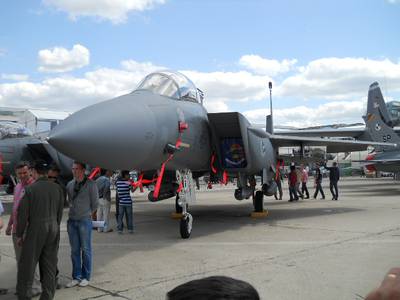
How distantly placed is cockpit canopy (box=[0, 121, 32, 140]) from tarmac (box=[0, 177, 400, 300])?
657 cm

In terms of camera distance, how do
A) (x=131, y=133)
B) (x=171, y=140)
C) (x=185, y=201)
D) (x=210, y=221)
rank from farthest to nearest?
(x=210, y=221)
(x=185, y=201)
(x=171, y=140)
(x=131, y=133)

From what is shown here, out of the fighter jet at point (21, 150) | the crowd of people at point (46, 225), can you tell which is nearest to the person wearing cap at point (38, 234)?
the crowd of people at point (46, 225)

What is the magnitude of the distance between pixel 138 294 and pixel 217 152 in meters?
4.89

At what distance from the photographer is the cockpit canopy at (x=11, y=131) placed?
14311 millimetres

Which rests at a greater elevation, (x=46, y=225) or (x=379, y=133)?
(x=379, y=133)

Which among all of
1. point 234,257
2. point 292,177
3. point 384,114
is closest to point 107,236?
point 234,257

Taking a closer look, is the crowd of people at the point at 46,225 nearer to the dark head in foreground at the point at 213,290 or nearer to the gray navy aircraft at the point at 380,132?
the dark head in foreground at the point at 213,290

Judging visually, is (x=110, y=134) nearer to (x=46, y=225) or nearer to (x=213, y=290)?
(x=46, y=225)

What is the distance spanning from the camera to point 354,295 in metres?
4.29

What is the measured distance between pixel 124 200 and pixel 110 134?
3.68 metres

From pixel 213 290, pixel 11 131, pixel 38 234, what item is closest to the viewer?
pixel 213 290

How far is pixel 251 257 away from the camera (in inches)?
242

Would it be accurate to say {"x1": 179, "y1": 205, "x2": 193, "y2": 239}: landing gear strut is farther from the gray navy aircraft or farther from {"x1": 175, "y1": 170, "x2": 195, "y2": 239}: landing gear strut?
the gray navy aircraft

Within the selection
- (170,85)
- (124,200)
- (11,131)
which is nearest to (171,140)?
(170,85)
